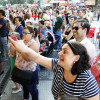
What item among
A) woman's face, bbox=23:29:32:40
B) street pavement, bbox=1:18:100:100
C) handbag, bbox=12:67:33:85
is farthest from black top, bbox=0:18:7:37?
handbag, bbox=12:67:33:85

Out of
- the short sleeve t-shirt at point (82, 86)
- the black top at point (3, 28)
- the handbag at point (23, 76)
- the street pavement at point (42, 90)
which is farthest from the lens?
the black top at point (3, 28)

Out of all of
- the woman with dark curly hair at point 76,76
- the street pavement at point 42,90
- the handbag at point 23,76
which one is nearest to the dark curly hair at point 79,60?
the woman with dark curly hair at point 76,76

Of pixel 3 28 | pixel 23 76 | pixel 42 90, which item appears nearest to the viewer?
pixel 23 76

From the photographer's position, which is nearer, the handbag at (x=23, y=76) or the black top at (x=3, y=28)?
the handbag at (x=23, y=76)

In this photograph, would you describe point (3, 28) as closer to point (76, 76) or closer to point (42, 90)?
point (42, 90)

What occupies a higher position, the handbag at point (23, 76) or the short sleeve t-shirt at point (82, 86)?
the short sleeve t-shirt at point (82, 86)

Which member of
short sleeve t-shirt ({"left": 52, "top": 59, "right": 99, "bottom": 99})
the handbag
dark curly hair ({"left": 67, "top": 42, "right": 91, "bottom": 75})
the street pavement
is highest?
dark curly hair ({"left": 67, "top": 42, "right": 91, "bottom": 75})

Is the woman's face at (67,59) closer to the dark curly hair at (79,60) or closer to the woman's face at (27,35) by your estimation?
the dark curly hair at (79,60)

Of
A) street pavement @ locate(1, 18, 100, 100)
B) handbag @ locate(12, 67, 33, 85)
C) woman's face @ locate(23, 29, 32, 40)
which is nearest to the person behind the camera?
handbag @ locate(12, 67, 33, 85)

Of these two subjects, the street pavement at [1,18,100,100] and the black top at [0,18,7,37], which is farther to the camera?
the black top at [0,18,7,37]

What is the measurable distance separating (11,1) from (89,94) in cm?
4295

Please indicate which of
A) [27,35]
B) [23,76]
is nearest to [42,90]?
[23,76]

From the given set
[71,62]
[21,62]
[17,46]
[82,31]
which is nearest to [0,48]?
[21,62]

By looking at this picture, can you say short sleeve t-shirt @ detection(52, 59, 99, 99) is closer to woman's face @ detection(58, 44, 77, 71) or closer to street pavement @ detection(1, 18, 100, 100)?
woman's face @ detection(58, 44, 77, 71)
